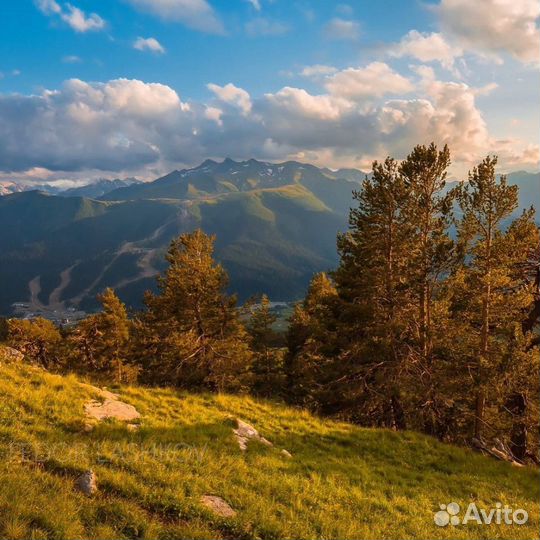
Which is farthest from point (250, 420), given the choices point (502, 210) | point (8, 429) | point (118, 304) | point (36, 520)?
point (118, 304)

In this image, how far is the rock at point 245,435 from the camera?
1380 centimetres

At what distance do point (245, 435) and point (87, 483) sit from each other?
7082mm

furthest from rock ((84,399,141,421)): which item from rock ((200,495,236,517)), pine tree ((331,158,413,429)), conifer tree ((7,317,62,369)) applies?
conifer tree ((7,317,62,369))

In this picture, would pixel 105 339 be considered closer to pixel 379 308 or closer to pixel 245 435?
pixel 379 308

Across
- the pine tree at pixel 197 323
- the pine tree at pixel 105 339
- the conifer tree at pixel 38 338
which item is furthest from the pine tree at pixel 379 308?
the conifer tree at pixel 38 338

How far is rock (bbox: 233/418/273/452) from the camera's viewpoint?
13798mm

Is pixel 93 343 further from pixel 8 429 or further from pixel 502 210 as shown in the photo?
pixel 502 210

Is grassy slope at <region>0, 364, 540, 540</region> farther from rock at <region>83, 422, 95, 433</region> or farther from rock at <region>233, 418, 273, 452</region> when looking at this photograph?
rock at <region>233, 418, 273, 452</region>

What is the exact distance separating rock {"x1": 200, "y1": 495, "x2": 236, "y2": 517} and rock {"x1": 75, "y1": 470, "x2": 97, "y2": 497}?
242cm

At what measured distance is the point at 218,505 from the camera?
891 cm

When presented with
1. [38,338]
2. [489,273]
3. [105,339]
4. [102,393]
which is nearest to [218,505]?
[102,393]

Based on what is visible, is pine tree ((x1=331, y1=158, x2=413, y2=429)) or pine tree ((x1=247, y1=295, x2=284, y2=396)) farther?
pine tree ((x1=247, y1=295, x2=284, y2=396))

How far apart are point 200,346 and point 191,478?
2528cm

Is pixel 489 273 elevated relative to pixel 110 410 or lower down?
elevated
